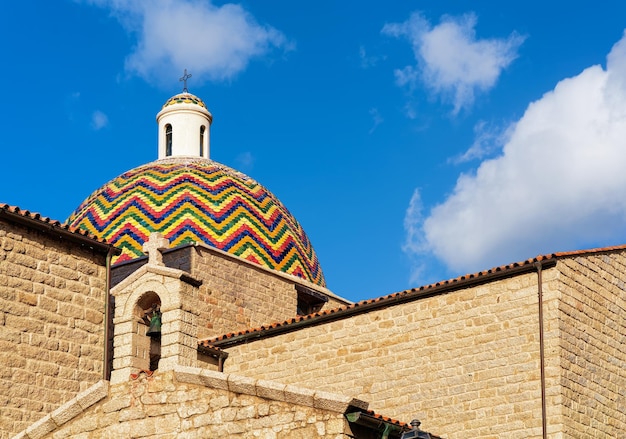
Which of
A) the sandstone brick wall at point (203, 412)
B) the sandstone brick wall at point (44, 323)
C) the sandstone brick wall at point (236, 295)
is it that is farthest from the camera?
the sandstone brick wall at point (236, 295)

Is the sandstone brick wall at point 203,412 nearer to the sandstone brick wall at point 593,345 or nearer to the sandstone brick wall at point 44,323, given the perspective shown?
the sandstone brick wall at point 44,323

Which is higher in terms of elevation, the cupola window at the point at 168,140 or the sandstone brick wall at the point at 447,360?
the cupola window at the point at 168,140

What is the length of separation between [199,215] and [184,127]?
476 centimetres

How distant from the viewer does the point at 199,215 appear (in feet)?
83.3

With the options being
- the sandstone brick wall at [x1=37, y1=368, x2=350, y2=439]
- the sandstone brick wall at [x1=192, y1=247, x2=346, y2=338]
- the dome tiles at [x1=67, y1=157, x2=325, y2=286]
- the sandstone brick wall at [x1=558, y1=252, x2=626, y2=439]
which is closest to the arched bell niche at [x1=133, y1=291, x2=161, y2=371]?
the sandstone brick wall at [x1=37, y1=368, x2=350, y2=439]

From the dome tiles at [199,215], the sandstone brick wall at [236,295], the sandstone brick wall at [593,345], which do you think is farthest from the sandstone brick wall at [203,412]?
the dome tiles at [199,215]

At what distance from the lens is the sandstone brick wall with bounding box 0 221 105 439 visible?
51.7 feet

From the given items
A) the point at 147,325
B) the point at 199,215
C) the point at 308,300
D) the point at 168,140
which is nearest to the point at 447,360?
the point at 147,325

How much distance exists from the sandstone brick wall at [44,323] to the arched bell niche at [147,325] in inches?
128

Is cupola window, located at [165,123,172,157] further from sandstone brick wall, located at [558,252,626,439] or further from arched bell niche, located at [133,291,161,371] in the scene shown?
arched bell niche, located at [133,291,161,371]

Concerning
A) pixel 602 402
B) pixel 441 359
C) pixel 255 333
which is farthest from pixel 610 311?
pixel 255 333

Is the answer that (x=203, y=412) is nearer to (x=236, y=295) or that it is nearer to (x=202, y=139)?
(x=236, y=295)

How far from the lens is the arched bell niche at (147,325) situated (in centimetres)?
1297

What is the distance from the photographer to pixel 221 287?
23328 mm
